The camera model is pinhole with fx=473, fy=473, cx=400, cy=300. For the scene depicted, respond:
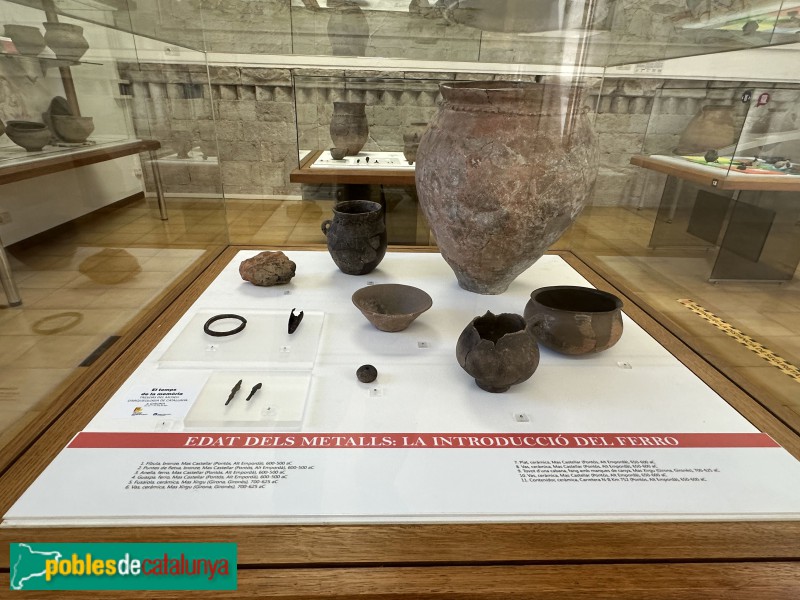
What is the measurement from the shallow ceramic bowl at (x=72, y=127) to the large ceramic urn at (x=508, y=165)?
4.12ft

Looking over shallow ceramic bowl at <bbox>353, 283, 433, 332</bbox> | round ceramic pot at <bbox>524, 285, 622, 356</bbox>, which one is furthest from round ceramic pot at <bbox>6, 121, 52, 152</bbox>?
round ceramic pot at <bbox>524, 285, 622, 356</bbox>

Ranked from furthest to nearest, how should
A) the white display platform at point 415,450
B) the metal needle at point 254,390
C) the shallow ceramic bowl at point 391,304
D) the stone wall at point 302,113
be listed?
the stone wall at point 302,113 < the shallow ceramic bowl at point 391,304 < the metal needle at point 254,390 < the white display platform at point 415,450

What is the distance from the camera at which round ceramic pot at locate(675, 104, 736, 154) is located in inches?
84.4

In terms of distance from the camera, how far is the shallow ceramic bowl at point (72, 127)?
1.58 metres

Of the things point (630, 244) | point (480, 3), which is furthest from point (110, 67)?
point (630, 244)

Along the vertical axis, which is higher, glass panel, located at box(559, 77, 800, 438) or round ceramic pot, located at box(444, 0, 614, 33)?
round ceramic pot, located at box(444, 0, 614, 33)

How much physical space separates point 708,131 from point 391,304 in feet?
6.44

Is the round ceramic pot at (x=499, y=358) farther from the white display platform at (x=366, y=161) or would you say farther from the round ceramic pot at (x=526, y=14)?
the white display platform at (x=366, y=161)

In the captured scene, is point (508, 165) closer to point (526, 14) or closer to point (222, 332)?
point (222, 332)

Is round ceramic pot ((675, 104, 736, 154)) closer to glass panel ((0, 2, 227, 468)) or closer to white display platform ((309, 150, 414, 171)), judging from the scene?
white display platform ((309, 150, 414, 171))

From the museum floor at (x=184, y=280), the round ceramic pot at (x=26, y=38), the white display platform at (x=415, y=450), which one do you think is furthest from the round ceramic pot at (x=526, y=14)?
the round ceramic pot at (x=26, y=38)

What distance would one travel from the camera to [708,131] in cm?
226

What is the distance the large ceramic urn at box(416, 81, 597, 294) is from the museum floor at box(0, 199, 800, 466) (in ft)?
1.73

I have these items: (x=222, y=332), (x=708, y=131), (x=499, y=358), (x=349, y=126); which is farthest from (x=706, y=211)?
(x=222, y=332)
